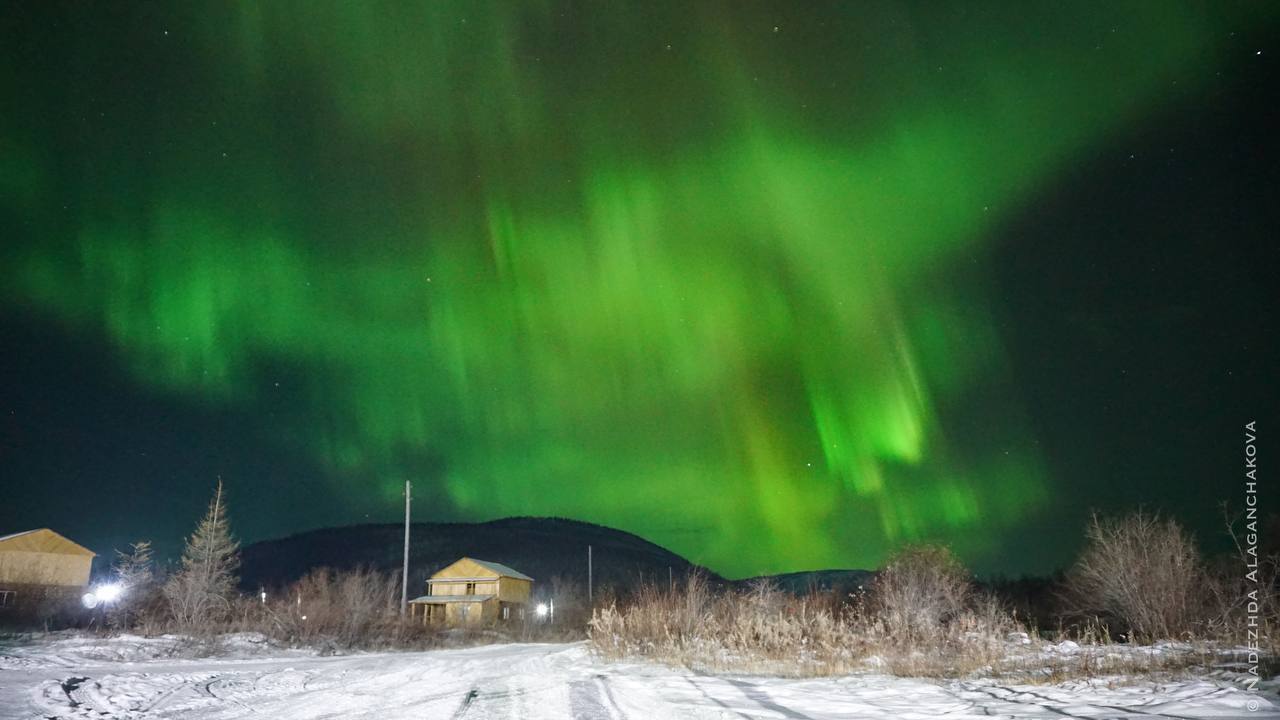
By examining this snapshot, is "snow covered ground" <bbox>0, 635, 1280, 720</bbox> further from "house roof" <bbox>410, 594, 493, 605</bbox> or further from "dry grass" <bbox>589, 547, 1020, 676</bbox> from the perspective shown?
"house roof" <bbox>410, 594, 493, 605</bbox>

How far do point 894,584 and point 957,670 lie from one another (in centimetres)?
3029

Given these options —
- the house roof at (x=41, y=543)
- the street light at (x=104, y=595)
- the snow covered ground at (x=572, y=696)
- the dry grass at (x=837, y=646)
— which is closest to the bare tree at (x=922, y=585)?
the dry grass at (x=837, y=646)

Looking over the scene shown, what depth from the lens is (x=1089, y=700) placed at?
9078 millimetres

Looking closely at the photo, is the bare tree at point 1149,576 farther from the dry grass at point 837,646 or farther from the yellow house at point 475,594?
the yellow house at point 475,594

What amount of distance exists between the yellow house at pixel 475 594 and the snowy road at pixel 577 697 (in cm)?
6137

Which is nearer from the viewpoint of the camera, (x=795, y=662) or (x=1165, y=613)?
(x=795, y=662)

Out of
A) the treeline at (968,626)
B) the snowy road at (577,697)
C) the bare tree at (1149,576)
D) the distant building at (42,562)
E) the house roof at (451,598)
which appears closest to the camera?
the snowy road at (577,697)

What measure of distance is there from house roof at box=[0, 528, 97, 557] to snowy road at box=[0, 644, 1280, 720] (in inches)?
2098

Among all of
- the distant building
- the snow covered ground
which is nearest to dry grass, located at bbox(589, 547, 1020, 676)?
the snow covered ground

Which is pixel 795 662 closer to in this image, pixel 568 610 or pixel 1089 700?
pixel 1089 700

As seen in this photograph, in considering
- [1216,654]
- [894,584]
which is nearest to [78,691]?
[1216,654]

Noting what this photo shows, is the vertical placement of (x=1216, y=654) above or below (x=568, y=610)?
above

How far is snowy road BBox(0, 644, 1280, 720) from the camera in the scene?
869 centimetres

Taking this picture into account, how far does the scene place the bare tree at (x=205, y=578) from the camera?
30.6 metres
